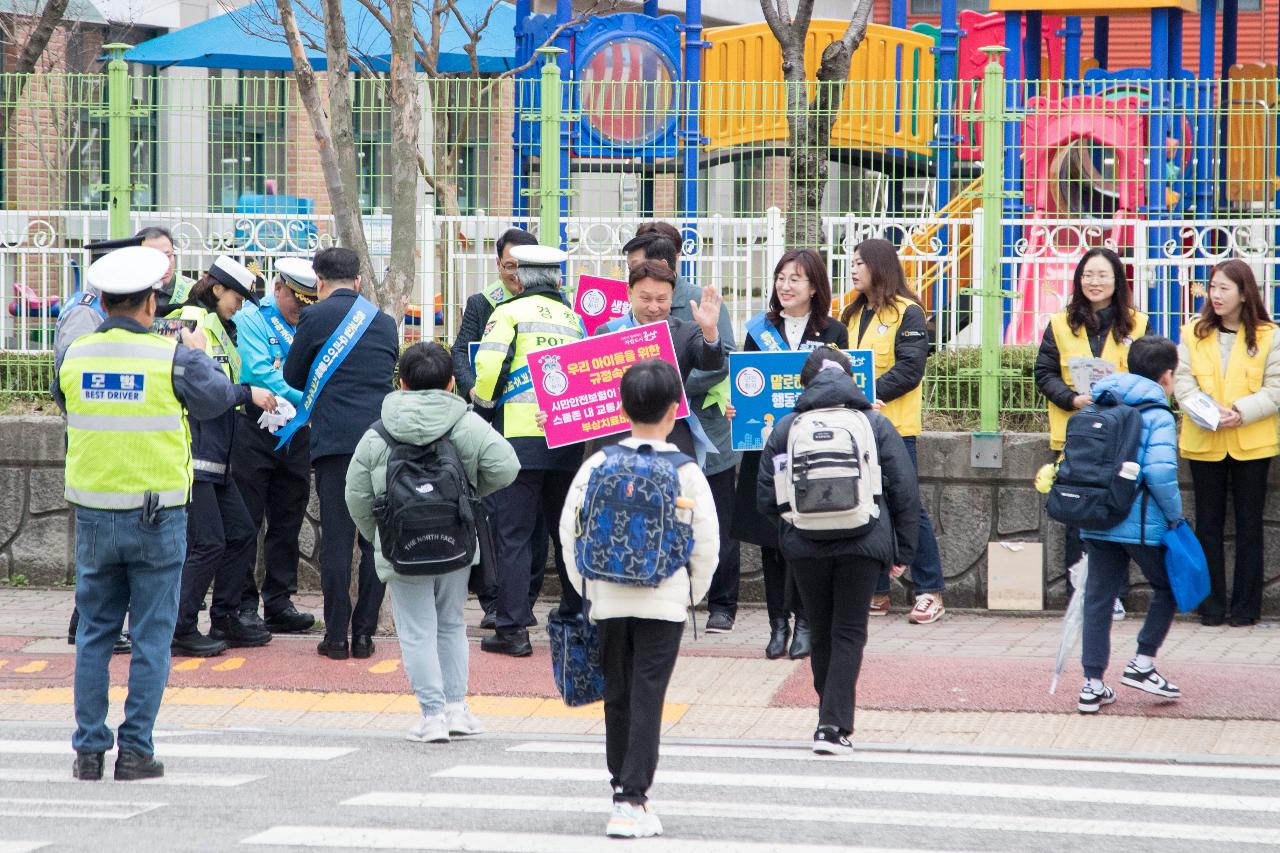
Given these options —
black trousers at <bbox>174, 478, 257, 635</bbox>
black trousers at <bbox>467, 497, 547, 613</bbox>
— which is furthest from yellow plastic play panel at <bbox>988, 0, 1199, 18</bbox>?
black trousers at <bbox>174, 478, 257, 635</bbox>

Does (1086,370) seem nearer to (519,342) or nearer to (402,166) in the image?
Result: (519,342)

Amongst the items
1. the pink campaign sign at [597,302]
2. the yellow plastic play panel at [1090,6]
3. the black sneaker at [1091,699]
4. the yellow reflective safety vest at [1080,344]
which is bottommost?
the black sneaker at [1091,699]

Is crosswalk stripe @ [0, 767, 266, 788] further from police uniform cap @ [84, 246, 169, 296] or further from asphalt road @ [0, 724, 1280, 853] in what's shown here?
police uniform cap @ [84, 246, 169, 296]

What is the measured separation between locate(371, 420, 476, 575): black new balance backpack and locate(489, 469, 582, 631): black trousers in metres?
1.56

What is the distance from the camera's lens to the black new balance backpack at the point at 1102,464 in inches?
300

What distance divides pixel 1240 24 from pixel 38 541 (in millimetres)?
23582

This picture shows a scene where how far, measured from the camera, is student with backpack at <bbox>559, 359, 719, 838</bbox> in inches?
224

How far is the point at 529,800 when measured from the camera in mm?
6152

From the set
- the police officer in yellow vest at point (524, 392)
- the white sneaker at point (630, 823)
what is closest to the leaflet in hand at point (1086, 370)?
the police officer in yellow vest at point (524, 392)

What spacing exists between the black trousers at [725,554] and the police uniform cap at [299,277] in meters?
2.26

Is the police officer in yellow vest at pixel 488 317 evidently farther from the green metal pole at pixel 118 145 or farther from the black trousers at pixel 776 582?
the green metal pole at pixel 118 145

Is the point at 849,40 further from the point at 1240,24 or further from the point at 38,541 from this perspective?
the point at 1240,24

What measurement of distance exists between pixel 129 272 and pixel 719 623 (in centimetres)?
427

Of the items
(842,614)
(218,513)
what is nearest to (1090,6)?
(218,513)
